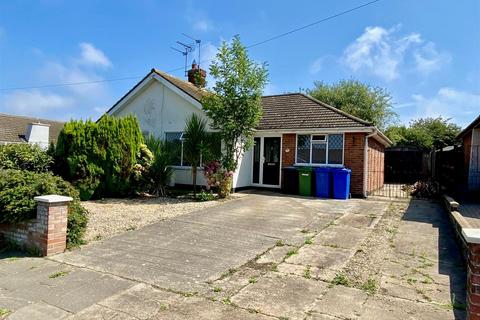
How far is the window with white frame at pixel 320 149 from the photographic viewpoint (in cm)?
1266

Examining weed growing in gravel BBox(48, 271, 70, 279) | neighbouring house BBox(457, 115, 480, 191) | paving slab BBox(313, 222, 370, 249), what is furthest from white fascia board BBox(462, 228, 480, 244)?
neighbouring house BBox(457, 115, 480, 191)

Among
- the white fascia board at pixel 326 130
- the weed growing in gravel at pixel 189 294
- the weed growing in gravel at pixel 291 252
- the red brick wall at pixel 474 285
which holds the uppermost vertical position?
the white fascia board at pixel 326 130

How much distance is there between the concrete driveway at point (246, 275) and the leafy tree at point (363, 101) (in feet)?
88.2

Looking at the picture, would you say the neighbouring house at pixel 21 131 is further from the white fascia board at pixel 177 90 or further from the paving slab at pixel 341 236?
the paving slab at pixel 341 236

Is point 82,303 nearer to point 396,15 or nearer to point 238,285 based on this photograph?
point 238,285

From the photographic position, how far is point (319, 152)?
12984 mm

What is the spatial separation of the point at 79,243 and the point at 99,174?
212 inches

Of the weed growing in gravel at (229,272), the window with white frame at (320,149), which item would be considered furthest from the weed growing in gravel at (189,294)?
the window with white frame at (320,149)

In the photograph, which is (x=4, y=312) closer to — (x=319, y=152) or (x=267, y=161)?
(x=319, y=152)

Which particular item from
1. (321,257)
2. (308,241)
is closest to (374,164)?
(308,241)

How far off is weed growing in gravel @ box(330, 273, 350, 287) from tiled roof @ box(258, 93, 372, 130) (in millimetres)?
8496

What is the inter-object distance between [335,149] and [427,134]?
19401 mm

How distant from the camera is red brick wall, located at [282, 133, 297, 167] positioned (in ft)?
44.1

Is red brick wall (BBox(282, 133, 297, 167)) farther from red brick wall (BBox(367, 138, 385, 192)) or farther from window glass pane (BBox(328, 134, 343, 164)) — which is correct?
red brick wall (BBox(367, 138, 385, 192))
